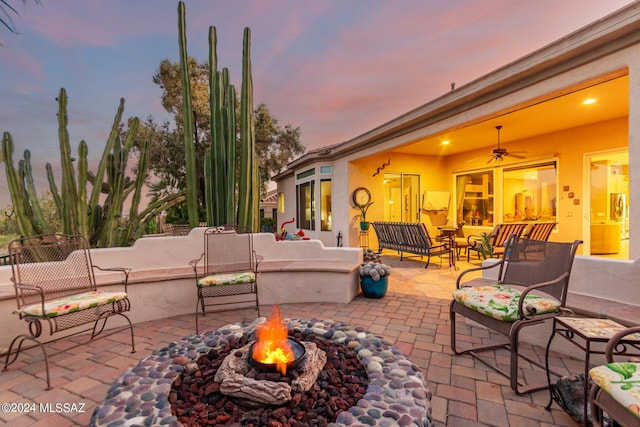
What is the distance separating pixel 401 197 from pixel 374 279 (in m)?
5.62

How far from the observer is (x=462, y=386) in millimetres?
1984

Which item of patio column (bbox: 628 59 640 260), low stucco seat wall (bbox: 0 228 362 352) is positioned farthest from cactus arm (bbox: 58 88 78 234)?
patio column (bbox: 628 59 640 260)

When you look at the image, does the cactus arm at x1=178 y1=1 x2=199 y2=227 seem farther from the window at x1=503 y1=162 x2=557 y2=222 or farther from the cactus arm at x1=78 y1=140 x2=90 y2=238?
the window at x1=503 y1=162 x2=557 y2=222

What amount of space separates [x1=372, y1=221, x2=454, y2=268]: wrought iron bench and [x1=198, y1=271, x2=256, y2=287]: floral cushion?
3868mm

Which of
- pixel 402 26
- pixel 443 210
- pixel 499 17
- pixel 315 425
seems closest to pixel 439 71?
pixel 402 26

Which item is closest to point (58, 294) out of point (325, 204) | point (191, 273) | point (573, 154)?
point (191, 273)

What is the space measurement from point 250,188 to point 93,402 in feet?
12.2

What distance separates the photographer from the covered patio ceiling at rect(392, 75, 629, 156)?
4.40m

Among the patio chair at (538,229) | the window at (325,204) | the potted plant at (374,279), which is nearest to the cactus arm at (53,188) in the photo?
the potted plant at (374,279)

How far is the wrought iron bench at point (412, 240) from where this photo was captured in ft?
19.3

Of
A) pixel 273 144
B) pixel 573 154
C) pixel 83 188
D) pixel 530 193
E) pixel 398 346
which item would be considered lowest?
pixel 398 346

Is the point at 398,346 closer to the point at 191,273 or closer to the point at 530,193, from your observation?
the point at 191,273

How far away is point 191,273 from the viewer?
11.6 ft

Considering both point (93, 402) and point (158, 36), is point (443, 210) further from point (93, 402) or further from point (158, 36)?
point (158, 36)
